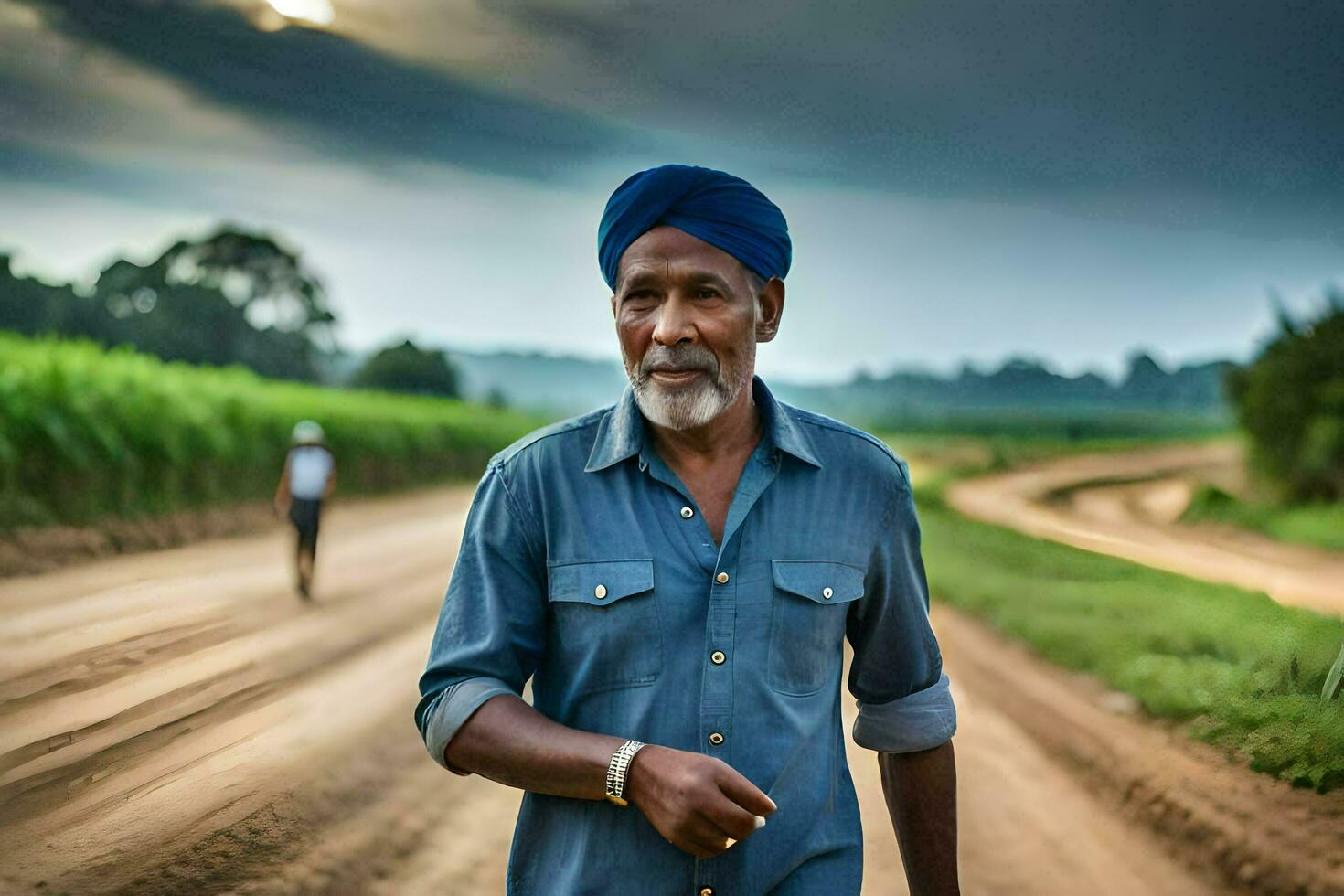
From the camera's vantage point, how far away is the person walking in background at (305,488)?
5.44m

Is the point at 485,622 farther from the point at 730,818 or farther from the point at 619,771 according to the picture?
the point at 730,818

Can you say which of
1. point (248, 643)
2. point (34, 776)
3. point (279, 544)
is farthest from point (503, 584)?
point (279, 544)

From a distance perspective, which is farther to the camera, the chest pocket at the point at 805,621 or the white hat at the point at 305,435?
the white hat at the point at 305,435

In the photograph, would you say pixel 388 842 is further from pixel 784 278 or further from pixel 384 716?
pixel 784 278

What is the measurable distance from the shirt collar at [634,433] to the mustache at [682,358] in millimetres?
54

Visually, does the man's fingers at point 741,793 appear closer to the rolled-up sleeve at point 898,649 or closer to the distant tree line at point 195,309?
the rolled-up sleeve at point 898,649

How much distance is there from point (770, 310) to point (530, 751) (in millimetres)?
644

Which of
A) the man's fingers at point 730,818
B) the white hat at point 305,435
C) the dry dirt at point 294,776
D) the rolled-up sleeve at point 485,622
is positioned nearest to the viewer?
the man's fingers at point 730,818

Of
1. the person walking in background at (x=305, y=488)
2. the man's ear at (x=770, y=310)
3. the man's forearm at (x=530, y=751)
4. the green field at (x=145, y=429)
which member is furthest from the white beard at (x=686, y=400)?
the person walking in background at (x=305, y=488)

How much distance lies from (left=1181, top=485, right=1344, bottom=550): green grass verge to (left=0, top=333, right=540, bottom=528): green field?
12.2 feet

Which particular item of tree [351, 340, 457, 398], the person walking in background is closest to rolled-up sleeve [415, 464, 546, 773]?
tree [351, 340, 457, 398]

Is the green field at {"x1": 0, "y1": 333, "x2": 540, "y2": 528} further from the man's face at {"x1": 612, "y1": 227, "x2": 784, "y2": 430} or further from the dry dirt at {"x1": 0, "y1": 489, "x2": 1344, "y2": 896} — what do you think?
the man's face at {"x1": 612, "y1": 227, "x2": 784, "y2": 430}

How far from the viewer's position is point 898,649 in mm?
1337

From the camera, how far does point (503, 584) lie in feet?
3.87
